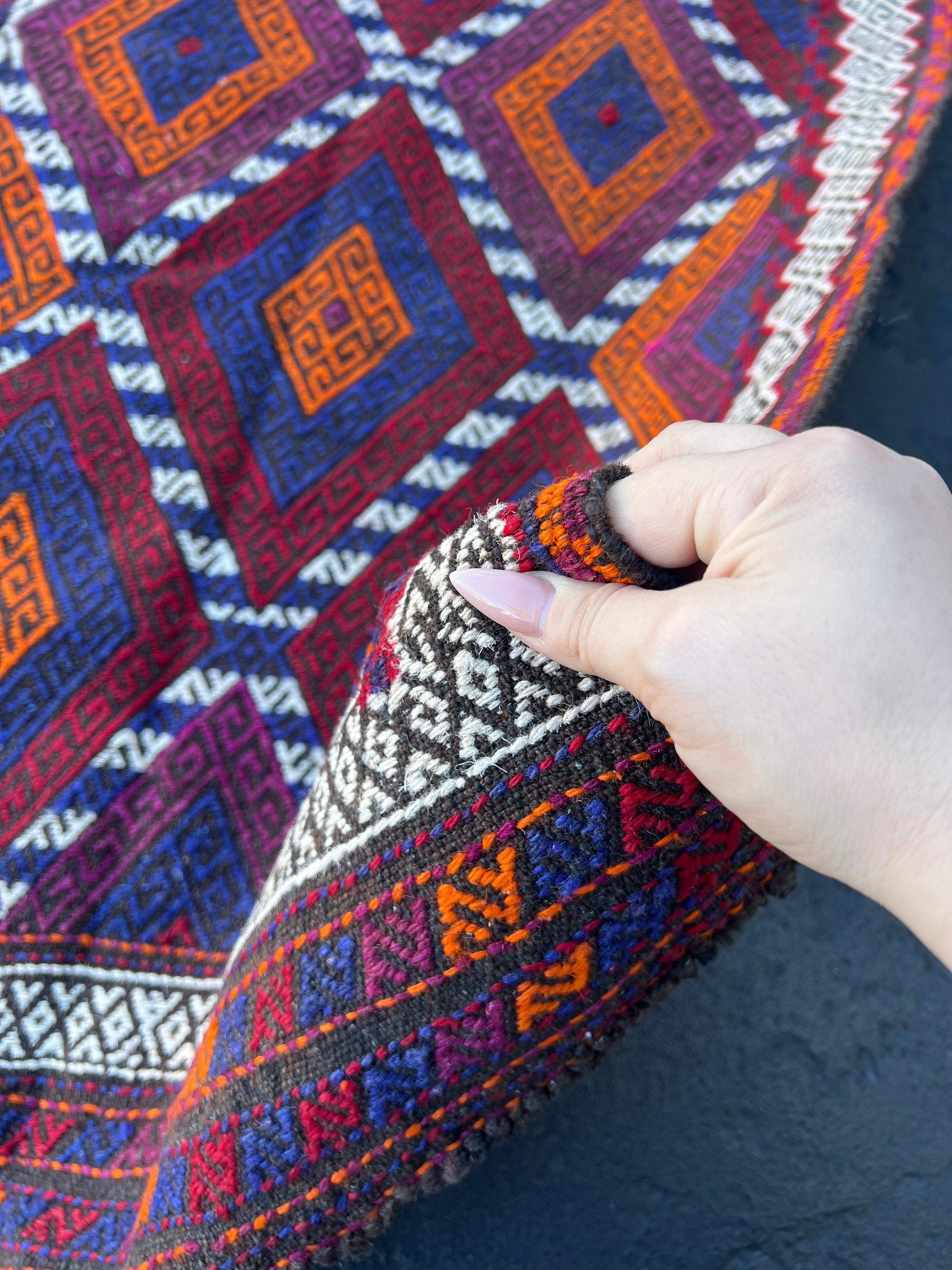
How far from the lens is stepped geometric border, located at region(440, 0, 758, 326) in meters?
1.19

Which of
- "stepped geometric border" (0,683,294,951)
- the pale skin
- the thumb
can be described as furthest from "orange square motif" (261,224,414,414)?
the pale skin

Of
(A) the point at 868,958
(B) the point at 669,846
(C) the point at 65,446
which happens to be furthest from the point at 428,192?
(A) the point at 868,958

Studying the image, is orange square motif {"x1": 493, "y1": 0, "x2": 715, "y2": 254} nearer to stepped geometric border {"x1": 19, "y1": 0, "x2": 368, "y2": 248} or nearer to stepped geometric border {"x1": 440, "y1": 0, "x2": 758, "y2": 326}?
stepped geometric border {"x1": 440, "y1": 0, "x2": 758, "y2": 326}

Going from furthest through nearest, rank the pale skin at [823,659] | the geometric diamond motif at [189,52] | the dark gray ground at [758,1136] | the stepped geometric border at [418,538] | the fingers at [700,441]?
the geometric diamond motif at [189,52] → the stepped geometric border at [418,538] → the dark gray ground at [758,1136] → the fingers at [700,441] → the pale skin at [823,659]

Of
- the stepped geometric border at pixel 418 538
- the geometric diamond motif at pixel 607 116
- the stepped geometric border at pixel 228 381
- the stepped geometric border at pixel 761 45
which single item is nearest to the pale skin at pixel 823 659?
the stepped geometric border at pixel 418 538

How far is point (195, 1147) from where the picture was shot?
0.71 metres

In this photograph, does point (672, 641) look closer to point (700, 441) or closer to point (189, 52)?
point (700, 441)

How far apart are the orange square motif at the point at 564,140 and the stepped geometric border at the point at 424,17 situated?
0.37 feet

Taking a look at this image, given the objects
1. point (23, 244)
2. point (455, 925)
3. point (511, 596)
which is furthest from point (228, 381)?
point (455, 925)

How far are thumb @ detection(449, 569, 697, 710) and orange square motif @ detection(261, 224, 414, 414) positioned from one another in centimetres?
53

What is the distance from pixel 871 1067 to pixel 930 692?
640 millimetres

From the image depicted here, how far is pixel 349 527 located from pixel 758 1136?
2.61ft

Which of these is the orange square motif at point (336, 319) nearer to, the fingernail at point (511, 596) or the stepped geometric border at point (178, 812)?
the stepped geometric border at point (178, 812)

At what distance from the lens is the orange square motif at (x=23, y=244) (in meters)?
1.06
